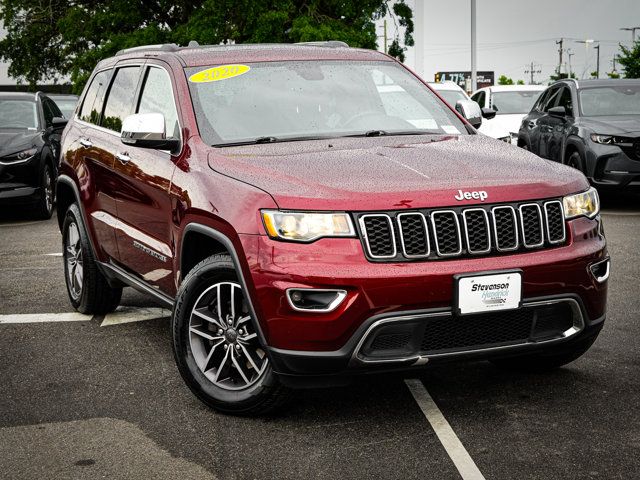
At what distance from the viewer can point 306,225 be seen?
14.5 feet

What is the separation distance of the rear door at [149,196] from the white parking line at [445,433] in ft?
4.57

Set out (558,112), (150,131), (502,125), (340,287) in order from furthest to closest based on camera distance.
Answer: (502,125), (558,112), (150,131), (340,287)

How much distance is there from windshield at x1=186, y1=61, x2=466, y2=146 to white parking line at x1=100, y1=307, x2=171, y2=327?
2.15 meters

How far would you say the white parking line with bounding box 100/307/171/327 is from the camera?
7227mm

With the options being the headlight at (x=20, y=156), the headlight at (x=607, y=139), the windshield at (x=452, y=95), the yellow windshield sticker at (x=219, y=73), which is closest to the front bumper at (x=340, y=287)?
the yellow windshield sticker at (x=219, y=73)

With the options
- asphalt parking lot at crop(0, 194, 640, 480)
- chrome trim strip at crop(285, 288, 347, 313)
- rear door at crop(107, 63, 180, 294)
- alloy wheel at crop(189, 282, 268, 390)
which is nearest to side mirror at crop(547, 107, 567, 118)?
asphalt parking lot at crop(0, 194, 640, 480)

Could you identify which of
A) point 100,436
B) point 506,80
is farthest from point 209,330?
point 506,80

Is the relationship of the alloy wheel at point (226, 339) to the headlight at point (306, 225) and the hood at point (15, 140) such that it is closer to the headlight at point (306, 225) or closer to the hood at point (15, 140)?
the headlight at point (306, 225)

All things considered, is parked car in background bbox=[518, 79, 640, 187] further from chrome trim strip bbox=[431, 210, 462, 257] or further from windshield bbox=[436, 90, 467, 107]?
chrome trim strip bbox=[431, 210, 462, 257]

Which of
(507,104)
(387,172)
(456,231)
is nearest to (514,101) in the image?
(507,104)

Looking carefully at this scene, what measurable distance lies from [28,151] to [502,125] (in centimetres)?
997

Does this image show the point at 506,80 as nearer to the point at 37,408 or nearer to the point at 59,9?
the point at 59,9

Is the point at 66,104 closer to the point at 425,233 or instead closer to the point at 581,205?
the point at 581,205

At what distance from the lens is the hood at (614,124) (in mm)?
13039
